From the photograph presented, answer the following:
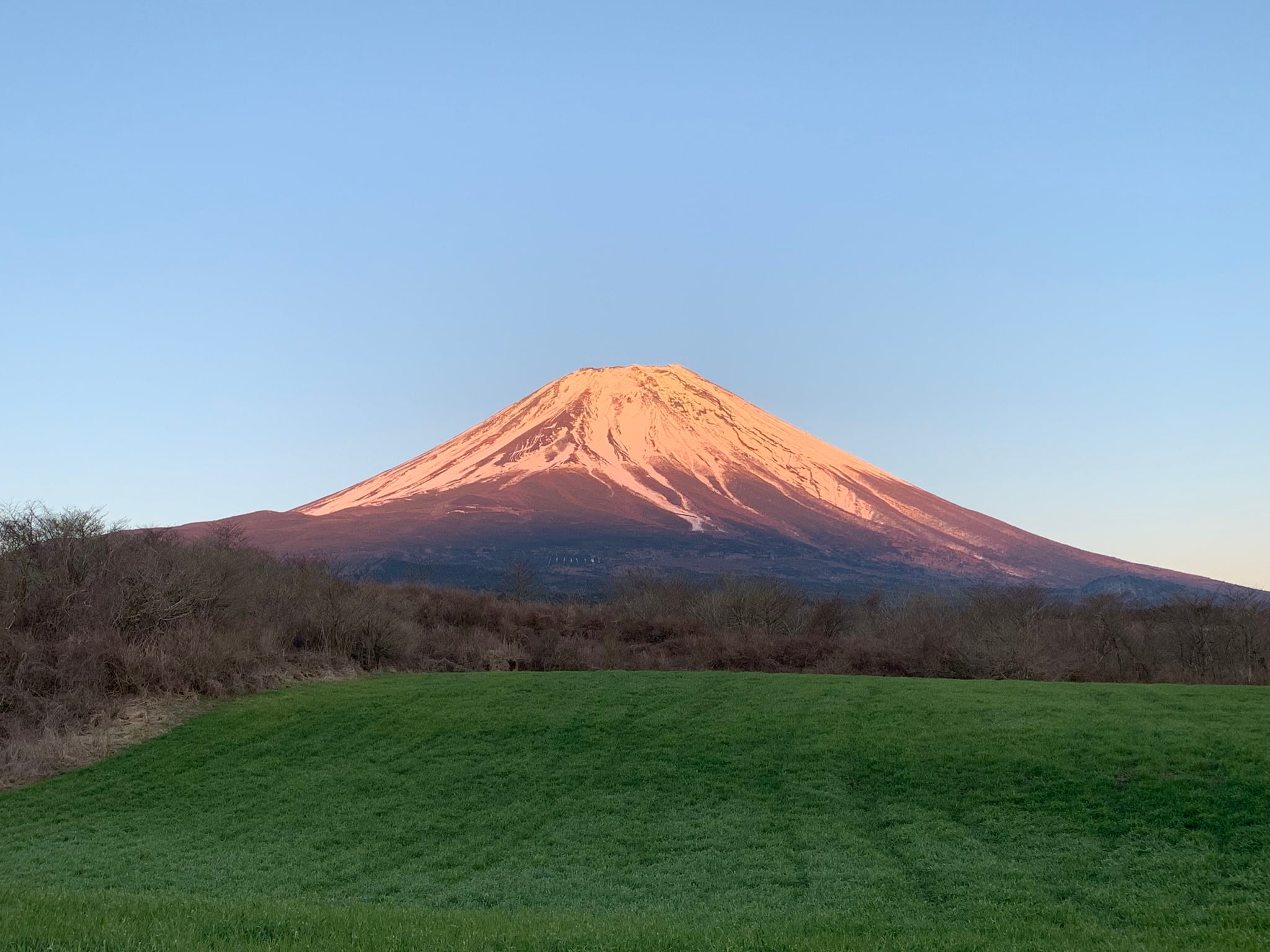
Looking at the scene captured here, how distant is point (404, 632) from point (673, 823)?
21419mm

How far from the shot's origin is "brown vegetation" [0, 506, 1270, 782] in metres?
24.1

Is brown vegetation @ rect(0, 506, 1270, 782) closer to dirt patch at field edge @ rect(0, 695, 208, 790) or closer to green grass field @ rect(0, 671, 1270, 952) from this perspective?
dirt patch at field edge @ rect(0, 695, 208, 790)

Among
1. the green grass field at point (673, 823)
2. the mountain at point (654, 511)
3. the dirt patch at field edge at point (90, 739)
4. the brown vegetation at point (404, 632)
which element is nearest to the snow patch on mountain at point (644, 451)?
the mountain at point (654, 511)

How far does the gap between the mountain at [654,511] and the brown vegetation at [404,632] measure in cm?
4876

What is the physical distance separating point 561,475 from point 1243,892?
136 meters

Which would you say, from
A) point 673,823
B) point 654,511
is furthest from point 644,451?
point 673,823

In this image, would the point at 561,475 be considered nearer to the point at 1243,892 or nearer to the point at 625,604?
the point at 625,604

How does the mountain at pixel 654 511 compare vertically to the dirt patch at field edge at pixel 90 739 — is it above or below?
above

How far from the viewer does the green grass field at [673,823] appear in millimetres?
8828

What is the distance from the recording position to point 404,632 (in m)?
34.5

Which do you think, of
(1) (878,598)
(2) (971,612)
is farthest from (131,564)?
(1) (878,598)

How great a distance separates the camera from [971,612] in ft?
157

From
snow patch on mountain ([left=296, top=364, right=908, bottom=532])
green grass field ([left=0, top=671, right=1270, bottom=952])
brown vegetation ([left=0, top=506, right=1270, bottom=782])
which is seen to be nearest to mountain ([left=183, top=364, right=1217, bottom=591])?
snow patch on mountain ([left=296, top=364, right=908, bottom=532])

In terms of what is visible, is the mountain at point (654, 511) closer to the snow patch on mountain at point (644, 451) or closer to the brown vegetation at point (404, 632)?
the snow patch on mountain at point (644, 451)
